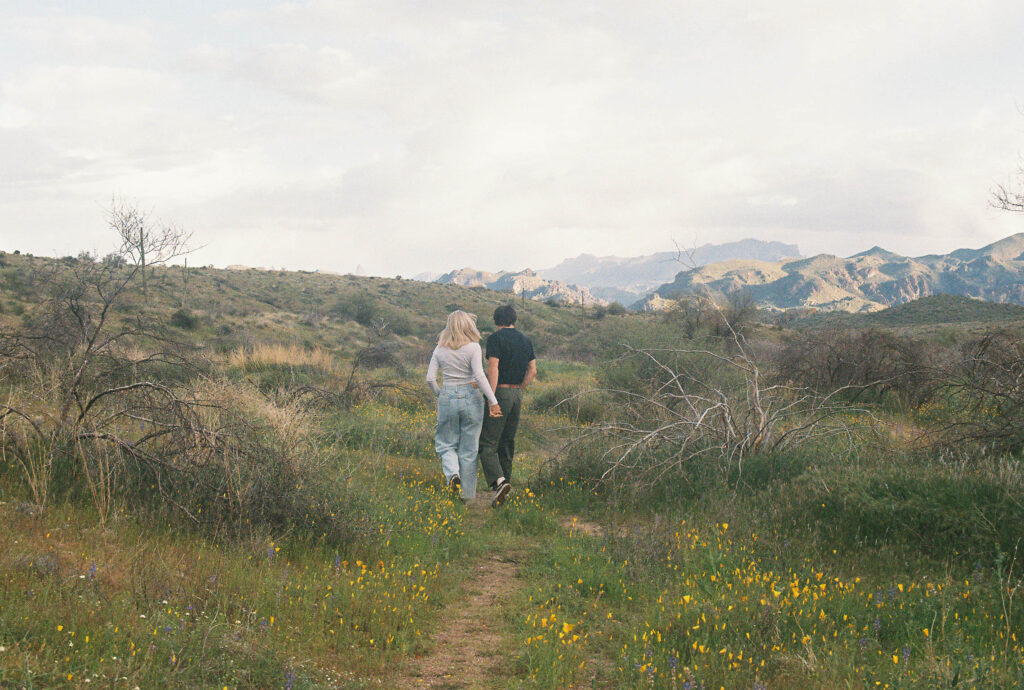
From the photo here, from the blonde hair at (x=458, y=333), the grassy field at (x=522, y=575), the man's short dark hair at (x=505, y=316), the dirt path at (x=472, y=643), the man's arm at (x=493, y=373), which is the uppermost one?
the man's short dark hair at (x=505, y=316)

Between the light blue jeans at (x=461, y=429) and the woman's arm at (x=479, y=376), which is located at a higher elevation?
the woman's arm at (x=479, y=376)

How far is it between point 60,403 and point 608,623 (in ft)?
18.0

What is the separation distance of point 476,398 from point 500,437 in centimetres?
73

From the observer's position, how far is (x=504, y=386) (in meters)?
8.39

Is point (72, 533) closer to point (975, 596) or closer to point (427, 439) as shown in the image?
point (975, 596)

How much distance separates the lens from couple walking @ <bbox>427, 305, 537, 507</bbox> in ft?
26.2

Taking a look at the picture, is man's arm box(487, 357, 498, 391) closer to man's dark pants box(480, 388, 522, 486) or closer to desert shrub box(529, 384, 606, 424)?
man's dark pants box(480, 388, 522, 486)

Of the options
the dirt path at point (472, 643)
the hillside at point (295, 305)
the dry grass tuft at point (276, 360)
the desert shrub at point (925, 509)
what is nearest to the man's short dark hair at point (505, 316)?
the dirt path at point (472, 643)

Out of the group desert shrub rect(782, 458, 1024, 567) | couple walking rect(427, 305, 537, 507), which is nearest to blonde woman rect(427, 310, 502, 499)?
couple walking rect(427, 305, 537, 507)

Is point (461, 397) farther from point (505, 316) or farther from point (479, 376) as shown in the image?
point (505, 316)

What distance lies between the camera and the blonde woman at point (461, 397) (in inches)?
313

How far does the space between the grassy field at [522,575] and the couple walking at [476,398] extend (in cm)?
44

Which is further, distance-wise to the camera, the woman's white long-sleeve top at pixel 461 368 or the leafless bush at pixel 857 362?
the leafless bush at pixel 857 362

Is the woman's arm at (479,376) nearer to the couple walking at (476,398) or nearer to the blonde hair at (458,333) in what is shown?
the couple walking at (476,398)
